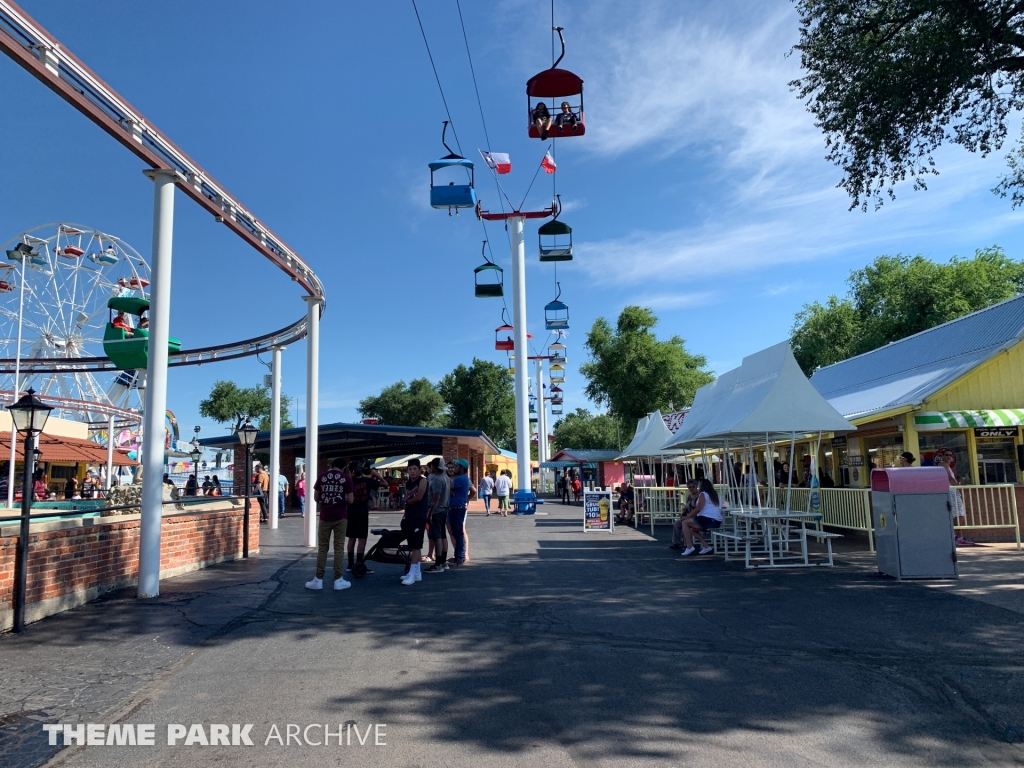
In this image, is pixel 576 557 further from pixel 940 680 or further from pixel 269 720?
pixel 269 720

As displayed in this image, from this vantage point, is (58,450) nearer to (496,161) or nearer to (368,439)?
(368,439)

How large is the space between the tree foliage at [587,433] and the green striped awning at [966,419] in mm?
63478

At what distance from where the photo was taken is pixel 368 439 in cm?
3167

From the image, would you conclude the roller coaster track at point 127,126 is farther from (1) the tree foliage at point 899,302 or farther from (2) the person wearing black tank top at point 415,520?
(1) the tree foliage at point 899,302

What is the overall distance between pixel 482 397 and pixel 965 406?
49.5m

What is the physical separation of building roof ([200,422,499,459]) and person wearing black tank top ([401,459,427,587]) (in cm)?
1608

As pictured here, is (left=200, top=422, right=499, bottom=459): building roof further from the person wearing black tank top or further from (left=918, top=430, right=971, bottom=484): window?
(left=918, top=430, right=971, bottom=484): window

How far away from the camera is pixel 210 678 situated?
567cm

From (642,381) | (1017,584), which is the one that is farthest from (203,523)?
(642,381)

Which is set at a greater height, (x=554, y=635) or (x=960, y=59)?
(x=960, y=59)

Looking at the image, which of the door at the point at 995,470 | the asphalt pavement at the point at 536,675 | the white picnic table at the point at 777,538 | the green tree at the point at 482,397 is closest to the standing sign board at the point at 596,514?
the white picnic table at the point at 777,538

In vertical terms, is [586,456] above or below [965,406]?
above

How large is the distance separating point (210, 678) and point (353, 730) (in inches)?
70.2

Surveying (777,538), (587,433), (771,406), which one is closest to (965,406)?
(777,538)
